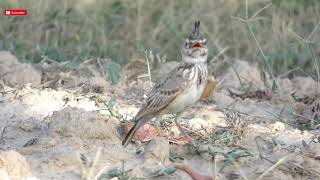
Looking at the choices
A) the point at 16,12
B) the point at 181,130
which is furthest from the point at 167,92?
the point at 16,12

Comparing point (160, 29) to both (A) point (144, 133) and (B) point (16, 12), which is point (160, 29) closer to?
(B) point (16, 12)

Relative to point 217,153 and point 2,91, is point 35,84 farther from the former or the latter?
point 217,153

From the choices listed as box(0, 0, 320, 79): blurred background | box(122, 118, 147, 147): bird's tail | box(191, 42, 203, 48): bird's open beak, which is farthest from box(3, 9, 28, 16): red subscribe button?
box(122, 118, 147, 147): bird's tail

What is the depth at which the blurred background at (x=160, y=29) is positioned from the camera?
9.84 metres

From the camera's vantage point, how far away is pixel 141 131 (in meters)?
6.85

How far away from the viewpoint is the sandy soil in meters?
6.05

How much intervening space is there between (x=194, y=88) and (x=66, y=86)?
171 cm

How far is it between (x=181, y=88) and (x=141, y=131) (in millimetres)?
467

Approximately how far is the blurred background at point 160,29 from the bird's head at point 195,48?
2.44 m

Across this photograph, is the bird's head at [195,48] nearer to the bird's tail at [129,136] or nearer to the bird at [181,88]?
the bird at [181,88]

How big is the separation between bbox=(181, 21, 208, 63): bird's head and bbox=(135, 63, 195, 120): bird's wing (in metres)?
0.11

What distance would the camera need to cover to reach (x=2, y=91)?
25.1 ft

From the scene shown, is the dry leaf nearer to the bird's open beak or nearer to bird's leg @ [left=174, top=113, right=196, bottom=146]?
bird's leg @ [left=174, top=113, right=196, bottom=146]

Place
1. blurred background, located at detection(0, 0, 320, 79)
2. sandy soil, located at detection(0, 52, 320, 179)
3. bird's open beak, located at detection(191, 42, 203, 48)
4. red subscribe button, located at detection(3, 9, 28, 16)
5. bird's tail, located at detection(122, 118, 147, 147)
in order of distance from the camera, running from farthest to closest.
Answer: red subscribe button, located at detection(3, 9, 28, 16) → blurred background, located at detection(0, 0, 320, 79) → bird's open beak, located at detection(191, 42, 203, 48) → bird's tail, located at detection(122, 118, 147, 147) → sandy soil, located at detection(0, 52, 320, 179)
